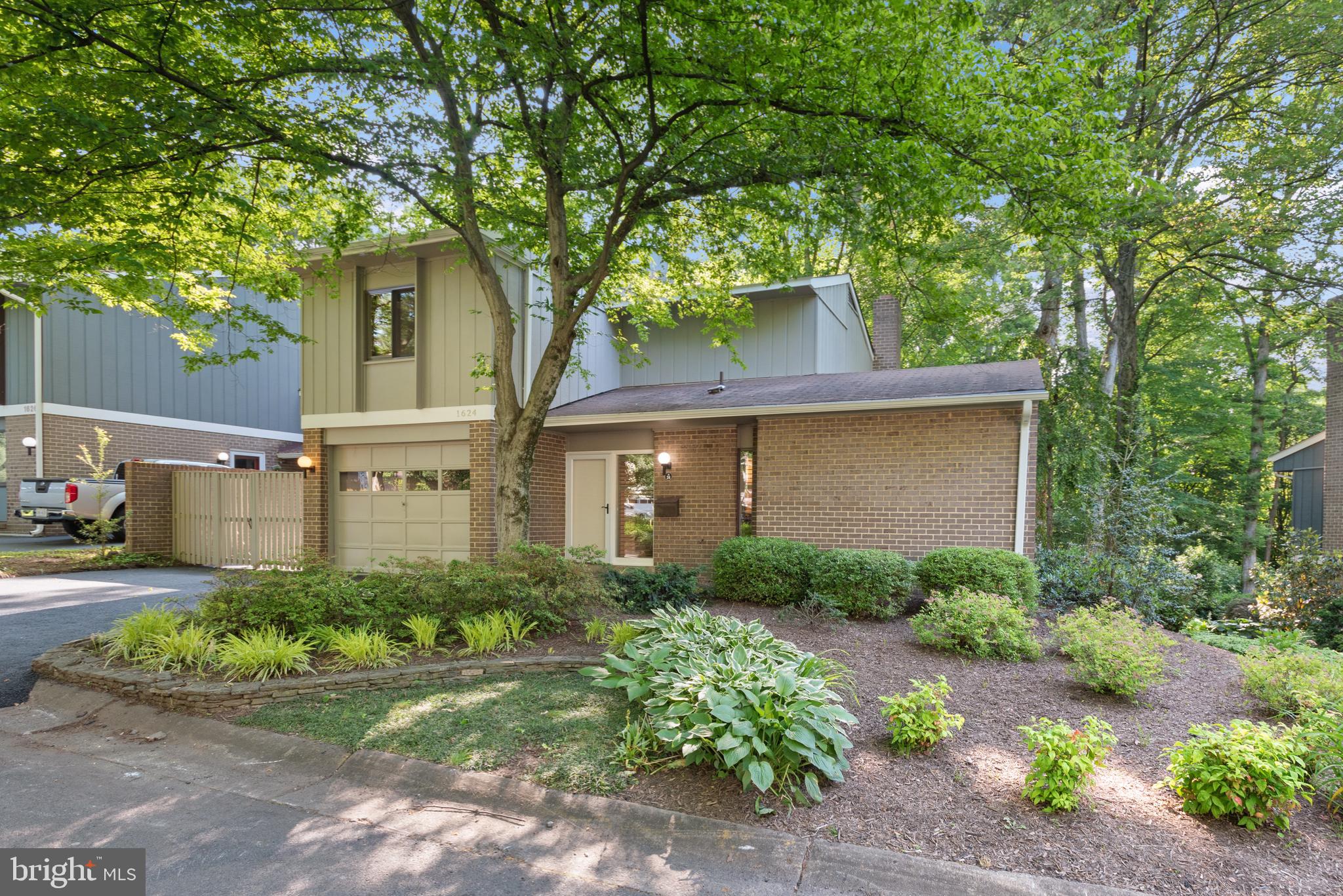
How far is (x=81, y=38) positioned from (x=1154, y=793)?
898cm

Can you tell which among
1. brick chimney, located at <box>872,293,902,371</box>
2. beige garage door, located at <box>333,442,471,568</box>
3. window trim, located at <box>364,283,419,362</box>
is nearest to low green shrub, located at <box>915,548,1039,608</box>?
beige garage door, located at <box>333,442,471,568</box>

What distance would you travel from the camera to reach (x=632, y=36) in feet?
17.1

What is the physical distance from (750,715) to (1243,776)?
7.53ft

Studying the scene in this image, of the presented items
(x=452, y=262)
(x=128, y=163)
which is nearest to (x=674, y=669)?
(x=128, y=163)

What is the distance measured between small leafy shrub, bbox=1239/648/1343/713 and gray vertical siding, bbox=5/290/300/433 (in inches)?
622

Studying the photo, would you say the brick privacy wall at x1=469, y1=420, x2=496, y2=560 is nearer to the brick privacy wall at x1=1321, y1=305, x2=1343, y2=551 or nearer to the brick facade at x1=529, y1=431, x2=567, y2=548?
the brick facade at x1=529, y1=431, x2=567, y2=548

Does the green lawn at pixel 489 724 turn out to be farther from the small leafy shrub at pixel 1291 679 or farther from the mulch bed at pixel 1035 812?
the small leafy shrub at pixel 1291 679

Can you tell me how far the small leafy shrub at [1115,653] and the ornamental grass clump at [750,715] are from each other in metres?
2.15

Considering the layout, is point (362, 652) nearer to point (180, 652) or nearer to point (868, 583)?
point (180, 652)

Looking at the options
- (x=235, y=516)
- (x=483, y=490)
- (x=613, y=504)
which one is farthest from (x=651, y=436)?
(x=235, y=516)

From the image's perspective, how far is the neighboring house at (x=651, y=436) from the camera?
26.6ft

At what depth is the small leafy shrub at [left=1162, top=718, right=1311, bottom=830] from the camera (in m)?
2.79

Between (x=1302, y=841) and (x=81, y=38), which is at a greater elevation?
(x=81, y=38)

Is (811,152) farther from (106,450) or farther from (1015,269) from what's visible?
Answer: (106,450)
